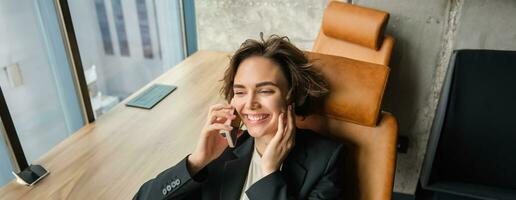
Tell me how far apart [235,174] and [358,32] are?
0.87m

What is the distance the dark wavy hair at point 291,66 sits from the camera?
1158 millimetres

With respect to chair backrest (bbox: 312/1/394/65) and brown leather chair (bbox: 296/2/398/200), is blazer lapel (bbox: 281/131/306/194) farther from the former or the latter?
chair backrest (bbox: 312/1/394/65)

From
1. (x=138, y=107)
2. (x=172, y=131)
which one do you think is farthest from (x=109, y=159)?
(x=138, y=107)

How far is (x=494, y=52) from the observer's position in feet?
4.74

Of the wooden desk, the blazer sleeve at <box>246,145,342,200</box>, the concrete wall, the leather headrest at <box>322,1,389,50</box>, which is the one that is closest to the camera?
the blazer sleeve at <box>246,145,342,200</box>

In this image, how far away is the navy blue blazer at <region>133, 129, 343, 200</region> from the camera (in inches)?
41.6

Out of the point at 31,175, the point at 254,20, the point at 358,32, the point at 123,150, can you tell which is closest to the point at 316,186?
the point at 358,32

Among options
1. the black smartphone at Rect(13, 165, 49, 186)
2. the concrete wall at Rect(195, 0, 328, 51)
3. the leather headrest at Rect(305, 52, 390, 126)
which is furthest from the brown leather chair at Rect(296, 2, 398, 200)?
the concrete wall at Rect(195, 0, 328, 51)

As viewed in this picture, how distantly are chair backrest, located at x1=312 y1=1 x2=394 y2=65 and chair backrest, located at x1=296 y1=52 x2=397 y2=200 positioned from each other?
16.5 inches

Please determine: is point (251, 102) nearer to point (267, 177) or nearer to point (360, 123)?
point (267, 177)

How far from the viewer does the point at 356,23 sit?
5.41ft

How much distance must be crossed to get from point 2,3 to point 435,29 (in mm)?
2345

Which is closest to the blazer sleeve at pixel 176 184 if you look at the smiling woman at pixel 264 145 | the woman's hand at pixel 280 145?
the smiling woman at pixel 264 145

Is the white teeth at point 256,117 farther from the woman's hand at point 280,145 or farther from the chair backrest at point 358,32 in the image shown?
the chair backrest at point 358,32
